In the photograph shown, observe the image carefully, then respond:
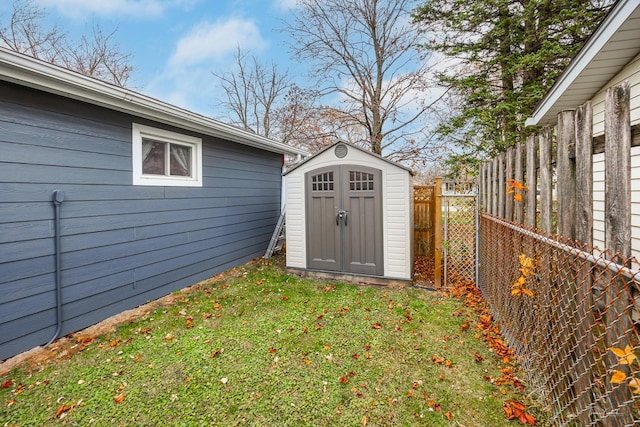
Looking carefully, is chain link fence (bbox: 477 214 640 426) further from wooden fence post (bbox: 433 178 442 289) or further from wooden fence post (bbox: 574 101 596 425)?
wooden fence post (bbox: 433 178 442 289)

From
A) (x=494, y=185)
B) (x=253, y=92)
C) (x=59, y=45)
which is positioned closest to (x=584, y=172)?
(x=494, y=185)

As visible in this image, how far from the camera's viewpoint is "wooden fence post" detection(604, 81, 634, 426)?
4.56ft

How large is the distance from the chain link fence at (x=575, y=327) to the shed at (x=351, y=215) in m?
1.97

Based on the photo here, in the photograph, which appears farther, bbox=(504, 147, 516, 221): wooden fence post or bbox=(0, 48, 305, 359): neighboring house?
bbox=(504, 147, 516, 221): wooden fence post

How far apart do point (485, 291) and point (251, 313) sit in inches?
132

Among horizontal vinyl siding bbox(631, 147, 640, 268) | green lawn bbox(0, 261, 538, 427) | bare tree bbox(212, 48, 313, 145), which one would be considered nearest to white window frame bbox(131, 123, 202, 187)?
green lawn bbox(0, 261, 538, 427)

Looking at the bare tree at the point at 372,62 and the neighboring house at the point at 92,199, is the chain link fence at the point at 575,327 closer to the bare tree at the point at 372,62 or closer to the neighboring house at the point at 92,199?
the neighboring house at the point at 92,199

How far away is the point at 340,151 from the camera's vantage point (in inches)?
198

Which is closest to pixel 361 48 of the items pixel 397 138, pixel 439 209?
pixel 397 138

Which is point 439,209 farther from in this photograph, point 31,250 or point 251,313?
point 31,250

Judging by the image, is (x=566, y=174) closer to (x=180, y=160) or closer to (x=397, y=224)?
(x=397, y=224)

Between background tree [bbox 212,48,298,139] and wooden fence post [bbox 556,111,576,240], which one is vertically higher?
background tree [bbox 212,48,298,139]

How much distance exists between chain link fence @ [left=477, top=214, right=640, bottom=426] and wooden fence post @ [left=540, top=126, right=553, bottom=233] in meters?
0.16

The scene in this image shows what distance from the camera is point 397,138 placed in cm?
996
